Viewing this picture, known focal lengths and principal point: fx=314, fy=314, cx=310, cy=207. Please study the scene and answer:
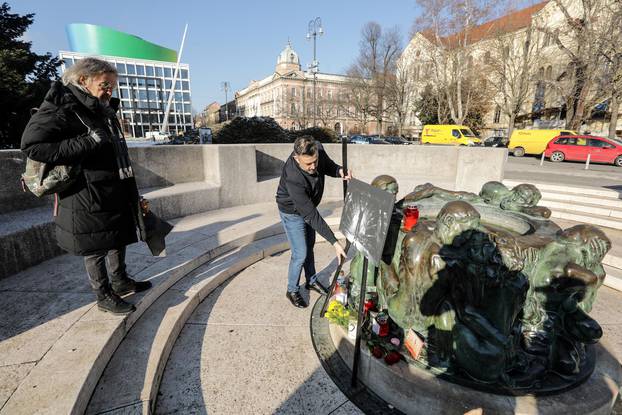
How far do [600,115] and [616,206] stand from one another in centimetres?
3155

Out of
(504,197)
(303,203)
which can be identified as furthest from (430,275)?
(504,197)

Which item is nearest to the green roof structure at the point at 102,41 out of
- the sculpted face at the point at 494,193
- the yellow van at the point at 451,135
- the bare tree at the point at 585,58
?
the yellow van at the point at 451,135

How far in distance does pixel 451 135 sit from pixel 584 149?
336 inches

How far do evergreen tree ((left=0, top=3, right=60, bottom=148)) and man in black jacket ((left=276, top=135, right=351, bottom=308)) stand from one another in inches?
604

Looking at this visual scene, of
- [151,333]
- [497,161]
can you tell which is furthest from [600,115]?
[151,333]

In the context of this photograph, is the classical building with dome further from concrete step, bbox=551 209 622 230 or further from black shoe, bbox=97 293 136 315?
black shoe, bbox=97 293 136 315

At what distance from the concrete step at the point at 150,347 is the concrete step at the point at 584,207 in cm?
656

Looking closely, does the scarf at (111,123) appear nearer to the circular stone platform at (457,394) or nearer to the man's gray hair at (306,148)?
the man's gray hair at (306,148)

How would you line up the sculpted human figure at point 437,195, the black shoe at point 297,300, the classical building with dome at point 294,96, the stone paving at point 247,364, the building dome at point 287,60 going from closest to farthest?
the stone paving at point 247,364
the sculpted human figure at point 437,195
the black shoe at point 297,300
the classical building with dome at point 294,96
the building dome at point 287,60

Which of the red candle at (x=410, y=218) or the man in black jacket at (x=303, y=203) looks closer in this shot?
the red candle at (x=410, y=218)

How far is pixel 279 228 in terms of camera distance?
17.1 feet

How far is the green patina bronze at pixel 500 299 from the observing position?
187 cm

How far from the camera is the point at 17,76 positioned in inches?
491

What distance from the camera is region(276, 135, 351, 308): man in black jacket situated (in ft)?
8.63
